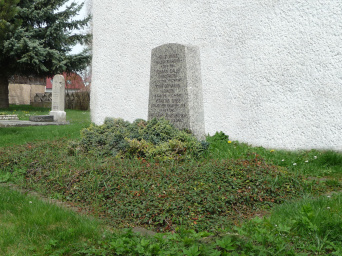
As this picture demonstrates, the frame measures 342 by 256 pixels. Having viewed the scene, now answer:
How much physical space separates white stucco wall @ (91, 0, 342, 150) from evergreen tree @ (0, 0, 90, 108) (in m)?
10.1

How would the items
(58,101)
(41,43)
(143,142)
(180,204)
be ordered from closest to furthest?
1. (180,204)
2. (143,142)
3. (58,101)
4. (41,43)

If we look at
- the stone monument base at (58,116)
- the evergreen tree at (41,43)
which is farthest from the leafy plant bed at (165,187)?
the evergreen tree at (41,43)

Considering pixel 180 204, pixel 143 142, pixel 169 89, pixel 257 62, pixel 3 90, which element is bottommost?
pixel 180 204

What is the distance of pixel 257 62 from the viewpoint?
291 inches

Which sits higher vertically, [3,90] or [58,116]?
[3,90]

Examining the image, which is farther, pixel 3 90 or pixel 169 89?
pixel 3 90

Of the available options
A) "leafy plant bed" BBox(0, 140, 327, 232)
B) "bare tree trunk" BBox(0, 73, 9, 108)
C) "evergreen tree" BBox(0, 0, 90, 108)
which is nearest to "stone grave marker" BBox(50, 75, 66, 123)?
"evergreen tree" BBox(0, 0, 90, 108)

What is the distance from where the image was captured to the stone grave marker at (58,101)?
14.6 metres

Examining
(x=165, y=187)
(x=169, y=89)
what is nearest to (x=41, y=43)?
(x=169, y=89)

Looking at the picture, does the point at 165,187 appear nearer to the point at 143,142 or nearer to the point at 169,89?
the point at 143,142

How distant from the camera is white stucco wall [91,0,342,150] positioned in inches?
259

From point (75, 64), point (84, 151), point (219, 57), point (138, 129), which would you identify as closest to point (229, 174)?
point (138, 129)

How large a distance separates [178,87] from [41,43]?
14962mm

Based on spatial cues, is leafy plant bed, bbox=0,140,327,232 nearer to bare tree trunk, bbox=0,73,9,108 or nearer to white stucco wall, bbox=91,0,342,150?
white stucco wall, bbox=91,0,342,150
